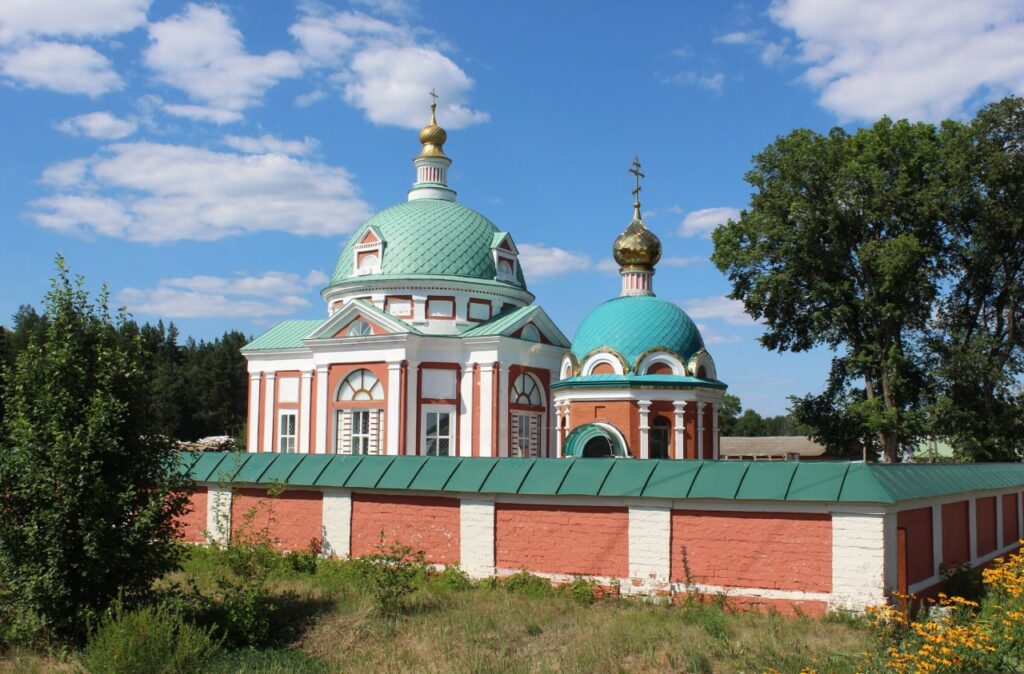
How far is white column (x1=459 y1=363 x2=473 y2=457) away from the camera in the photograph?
2880 cm

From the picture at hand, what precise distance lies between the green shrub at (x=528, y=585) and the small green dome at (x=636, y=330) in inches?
486

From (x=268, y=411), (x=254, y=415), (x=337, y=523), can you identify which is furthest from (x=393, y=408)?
(x=337, y=523)

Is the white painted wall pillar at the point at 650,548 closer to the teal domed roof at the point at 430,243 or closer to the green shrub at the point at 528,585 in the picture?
the green shrub at the point at 528,585

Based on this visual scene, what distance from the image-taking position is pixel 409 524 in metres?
15.1

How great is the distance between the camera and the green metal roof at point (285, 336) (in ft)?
109

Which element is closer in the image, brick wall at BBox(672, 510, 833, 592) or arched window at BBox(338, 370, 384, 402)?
brick wall at BBox(672, 510, 833, 592)

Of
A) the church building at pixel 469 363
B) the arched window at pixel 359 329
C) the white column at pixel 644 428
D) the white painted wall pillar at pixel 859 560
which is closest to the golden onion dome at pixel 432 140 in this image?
the church building at pixel 469 363

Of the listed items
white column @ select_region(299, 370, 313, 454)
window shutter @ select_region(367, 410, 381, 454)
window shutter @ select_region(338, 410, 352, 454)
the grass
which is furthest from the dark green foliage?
white column @ select_region(299, 370, 313, 454)

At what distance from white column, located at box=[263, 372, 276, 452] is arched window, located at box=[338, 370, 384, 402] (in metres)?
4.48

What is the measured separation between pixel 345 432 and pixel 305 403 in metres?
3.23

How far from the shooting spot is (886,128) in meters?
28.3

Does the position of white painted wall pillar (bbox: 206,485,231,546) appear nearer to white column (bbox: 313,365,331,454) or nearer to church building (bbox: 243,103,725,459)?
church building (bbox: 243,103,725,459)

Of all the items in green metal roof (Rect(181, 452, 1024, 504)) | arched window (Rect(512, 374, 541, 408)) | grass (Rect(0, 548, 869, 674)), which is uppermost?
arched window (Rect(512, 374, 541, 408))

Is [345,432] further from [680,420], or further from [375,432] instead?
[680,420]
